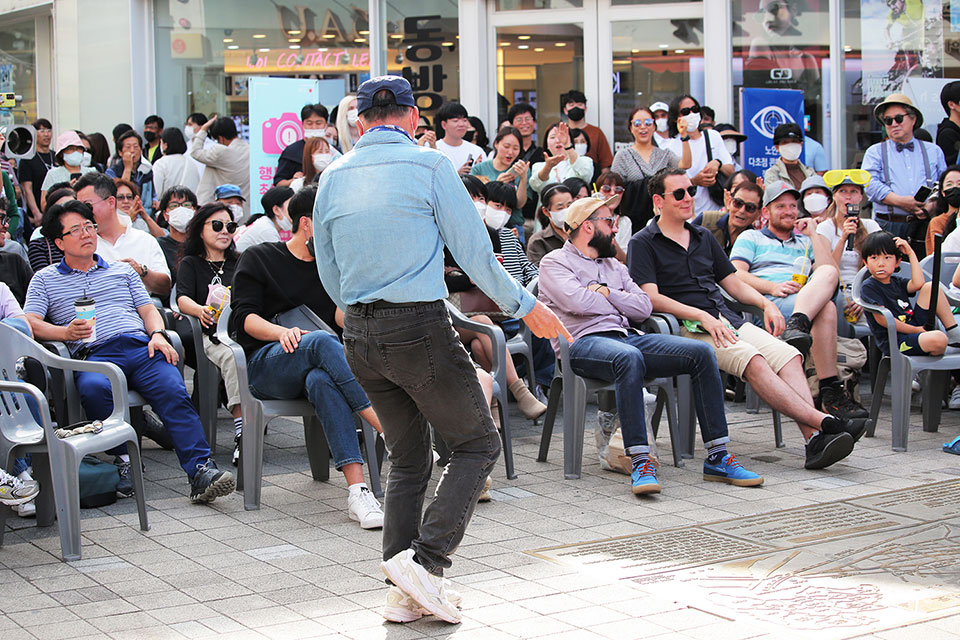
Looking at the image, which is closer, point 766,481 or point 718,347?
point 766,481

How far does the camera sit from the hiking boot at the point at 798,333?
759 centimetres

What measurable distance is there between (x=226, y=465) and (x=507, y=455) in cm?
167

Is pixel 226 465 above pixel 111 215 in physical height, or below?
below

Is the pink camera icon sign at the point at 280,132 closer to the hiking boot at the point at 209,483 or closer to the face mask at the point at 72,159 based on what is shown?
the face mask at the point at 72,159

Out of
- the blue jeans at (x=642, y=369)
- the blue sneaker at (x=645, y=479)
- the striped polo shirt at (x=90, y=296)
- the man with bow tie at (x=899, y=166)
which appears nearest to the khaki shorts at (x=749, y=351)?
the blue jeans at (x=642, y=369)

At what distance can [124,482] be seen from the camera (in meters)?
6.46

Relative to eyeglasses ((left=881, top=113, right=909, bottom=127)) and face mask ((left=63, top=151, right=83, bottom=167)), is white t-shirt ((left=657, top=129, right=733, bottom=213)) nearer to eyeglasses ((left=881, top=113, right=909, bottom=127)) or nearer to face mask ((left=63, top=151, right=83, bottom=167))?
eyeglasses ((left=881, top=113, right=909, bottom=127))

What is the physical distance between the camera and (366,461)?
6.69 meters

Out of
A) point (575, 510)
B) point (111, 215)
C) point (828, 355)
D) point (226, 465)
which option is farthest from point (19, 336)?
point (828, 355)

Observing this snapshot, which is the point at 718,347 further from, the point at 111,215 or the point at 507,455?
the point at 111,215

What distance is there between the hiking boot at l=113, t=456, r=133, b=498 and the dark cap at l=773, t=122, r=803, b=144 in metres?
6.47

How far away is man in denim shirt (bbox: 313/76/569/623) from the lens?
420 cm

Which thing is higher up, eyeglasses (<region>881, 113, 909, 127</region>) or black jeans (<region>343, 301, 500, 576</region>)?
eyeglasses (<region>881, 113, 909, 127</region>)

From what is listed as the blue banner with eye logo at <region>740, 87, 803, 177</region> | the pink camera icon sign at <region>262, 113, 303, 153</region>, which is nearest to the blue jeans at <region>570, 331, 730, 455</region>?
the pink camera icon sign at <region>262, 113, 303, 153</region>
